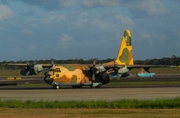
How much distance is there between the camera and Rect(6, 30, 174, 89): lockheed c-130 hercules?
5166 cm

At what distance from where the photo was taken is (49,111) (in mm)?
25062

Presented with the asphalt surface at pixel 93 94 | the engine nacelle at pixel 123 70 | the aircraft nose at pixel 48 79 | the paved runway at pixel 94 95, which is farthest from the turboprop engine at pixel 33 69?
the paved runway at pixel 94 95

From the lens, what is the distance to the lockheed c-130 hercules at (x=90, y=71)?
51.7 m

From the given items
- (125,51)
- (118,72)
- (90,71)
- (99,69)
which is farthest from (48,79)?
(125,51)

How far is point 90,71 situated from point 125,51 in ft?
25.4

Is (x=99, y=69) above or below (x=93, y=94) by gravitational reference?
above

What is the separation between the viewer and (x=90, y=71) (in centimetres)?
5488

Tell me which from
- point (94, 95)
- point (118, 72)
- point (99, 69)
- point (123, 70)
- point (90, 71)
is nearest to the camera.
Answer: point (94, 95)

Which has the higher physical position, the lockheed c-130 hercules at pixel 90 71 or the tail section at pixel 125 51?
the tail section at pixel 125 51

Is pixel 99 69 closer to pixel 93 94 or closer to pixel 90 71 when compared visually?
pixel 90 71

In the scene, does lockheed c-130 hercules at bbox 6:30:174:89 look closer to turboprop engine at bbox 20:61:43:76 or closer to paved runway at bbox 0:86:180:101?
turboprop engine at bbox 20:61:43:76

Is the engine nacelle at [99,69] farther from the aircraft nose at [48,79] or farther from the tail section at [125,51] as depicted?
the aircraft nose at [48,79]

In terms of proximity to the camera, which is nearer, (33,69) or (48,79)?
(48,79)

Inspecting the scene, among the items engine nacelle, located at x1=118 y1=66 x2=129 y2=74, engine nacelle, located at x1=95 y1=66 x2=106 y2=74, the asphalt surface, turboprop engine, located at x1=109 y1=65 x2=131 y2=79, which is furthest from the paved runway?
engine nacelle, located at x1=118 y1=66 x2=129 y2=74
